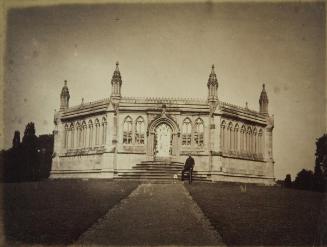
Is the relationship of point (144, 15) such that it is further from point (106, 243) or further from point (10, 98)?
point (106, 243)

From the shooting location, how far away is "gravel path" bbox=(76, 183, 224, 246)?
1234cm

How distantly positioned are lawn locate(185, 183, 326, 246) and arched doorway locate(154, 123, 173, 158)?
1859cm

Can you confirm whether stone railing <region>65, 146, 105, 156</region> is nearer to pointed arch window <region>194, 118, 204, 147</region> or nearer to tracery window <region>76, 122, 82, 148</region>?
tracery window <region>76, 122, 82, 148</region>

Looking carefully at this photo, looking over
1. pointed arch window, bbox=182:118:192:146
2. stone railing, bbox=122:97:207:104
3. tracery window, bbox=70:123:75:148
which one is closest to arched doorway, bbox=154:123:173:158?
pointed arch window, bbox=182:118:192:146

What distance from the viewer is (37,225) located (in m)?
13.6

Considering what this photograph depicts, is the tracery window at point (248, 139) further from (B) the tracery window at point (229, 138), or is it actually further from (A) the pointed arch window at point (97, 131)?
(A) the pointed arch window at point (97, 131)

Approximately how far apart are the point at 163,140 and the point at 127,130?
318 cm

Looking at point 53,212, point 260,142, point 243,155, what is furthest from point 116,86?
point 53,212

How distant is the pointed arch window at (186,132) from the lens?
39344mm

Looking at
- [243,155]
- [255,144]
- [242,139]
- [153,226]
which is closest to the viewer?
[153,226]

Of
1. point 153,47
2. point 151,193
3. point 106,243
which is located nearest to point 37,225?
point 106,243

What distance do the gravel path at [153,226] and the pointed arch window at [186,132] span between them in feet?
69.3

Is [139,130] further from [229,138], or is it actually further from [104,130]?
[229,138]

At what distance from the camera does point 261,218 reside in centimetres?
1502
